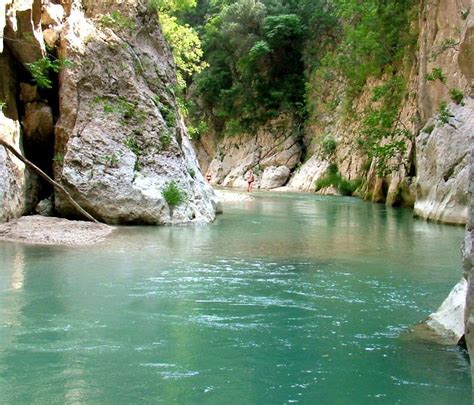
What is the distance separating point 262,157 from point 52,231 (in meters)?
33.0

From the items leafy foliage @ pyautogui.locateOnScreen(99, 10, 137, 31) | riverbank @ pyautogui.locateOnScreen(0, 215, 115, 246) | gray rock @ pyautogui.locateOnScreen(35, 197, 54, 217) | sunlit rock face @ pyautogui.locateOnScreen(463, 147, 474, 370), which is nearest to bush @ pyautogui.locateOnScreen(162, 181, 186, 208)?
riverbank @ pyautogui.locateOnScreen(0, 215, 115, 246)

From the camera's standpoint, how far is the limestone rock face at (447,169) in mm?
15086

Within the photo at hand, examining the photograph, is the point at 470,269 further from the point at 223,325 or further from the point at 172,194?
the point at 172,194

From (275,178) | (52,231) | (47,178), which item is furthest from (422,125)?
(275,178)

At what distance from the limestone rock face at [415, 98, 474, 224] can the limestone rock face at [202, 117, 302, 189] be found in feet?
74.8

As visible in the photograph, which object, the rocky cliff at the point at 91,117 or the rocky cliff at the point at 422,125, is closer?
the rocky cliff at the point at 91,117

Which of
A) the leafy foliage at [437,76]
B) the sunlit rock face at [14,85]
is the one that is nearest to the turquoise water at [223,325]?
the sunlit rock face at [14,85]

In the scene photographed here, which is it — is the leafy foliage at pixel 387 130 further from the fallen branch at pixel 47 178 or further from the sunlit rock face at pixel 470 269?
the sunlit rock face at pixel 470 269

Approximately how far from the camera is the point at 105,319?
5.20 meters

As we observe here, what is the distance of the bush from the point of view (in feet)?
44.0

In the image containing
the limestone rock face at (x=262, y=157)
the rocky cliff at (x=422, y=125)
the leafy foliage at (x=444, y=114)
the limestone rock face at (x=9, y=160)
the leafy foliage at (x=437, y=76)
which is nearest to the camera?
the limestone rock face at (x=9, y=160)

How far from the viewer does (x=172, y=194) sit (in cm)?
1346

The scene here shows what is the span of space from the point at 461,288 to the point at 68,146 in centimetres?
1010

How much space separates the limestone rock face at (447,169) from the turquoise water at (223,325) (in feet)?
19.1
